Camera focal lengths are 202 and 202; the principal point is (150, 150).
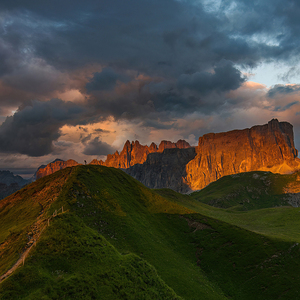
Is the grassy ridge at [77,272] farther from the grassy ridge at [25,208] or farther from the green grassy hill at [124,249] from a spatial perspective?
the grassy ridge at [25,208]

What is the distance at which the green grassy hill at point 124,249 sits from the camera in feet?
66.9

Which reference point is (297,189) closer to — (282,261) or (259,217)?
(259,217)

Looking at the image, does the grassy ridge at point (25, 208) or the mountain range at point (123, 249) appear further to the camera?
the grassy ridge at point (25, 208)

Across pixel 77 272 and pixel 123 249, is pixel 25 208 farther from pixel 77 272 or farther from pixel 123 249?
pixel 77 272

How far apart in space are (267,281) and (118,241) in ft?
93.1

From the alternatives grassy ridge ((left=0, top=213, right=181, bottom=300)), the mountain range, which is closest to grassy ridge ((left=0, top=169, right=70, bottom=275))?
the mountain range

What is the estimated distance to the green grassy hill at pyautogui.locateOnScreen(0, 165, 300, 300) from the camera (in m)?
20.4

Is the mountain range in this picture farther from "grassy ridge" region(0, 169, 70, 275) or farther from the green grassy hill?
"grassy ridge" region(0, 169, 70, 275)

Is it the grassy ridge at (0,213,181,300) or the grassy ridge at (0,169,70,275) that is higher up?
the grassy ridge at (0,169,70,275)

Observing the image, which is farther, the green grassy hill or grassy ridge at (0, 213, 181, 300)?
the green grassy hill

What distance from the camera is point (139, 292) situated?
71.1 ft

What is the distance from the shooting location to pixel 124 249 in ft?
121

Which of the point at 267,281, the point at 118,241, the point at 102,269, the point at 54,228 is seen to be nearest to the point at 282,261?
the point at 267,281

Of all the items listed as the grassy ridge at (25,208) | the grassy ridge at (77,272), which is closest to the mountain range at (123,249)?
the grassy ridge at (77,272)
